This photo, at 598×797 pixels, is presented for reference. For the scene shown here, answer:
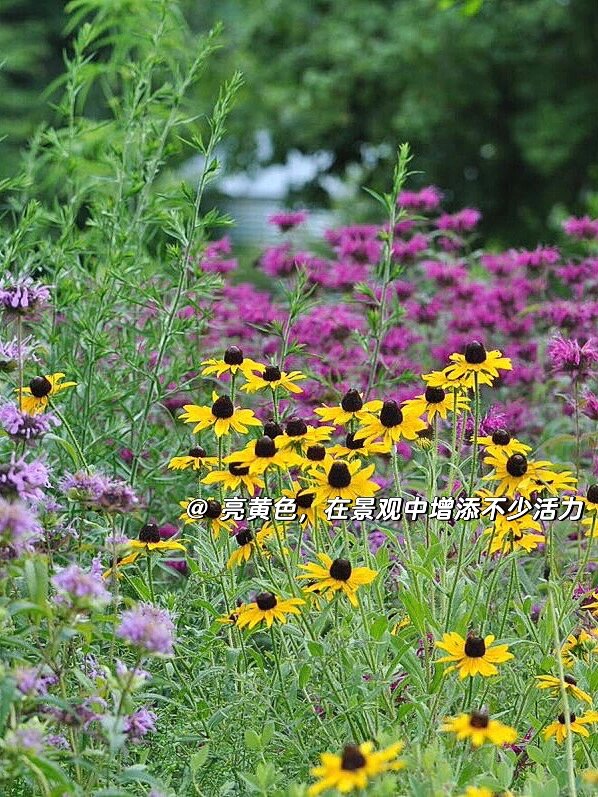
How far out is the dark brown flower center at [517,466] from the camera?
89.9 inches

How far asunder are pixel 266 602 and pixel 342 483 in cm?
26

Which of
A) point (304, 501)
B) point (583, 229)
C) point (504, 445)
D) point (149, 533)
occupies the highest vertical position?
point (504, 445)

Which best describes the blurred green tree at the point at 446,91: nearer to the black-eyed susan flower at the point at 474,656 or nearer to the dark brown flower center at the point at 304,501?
the dark brown flower center at the point at 304,501

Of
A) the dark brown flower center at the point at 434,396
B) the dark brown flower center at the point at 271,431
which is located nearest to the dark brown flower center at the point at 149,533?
the dark brown flower center at the point at 271,431

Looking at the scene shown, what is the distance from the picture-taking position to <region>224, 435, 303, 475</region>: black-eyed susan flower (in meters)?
2.29

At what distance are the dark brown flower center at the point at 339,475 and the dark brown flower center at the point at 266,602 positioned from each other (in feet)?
0.78

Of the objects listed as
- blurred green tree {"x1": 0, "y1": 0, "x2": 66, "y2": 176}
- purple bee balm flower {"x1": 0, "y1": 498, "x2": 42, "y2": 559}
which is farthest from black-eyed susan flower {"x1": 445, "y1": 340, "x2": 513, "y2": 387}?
blurred green tree {"x1": 0, "y1": 0, "x2": 66, "y2": 176}

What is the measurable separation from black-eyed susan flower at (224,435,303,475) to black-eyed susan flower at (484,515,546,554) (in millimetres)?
412

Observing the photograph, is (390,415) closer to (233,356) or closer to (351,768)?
(233,356)

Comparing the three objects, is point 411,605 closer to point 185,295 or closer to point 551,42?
point 185,295

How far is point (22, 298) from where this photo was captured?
2482mm

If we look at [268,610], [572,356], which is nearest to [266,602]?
[268,610]

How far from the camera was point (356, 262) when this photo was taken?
4.77 m

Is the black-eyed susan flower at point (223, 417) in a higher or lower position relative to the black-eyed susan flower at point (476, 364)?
lower
